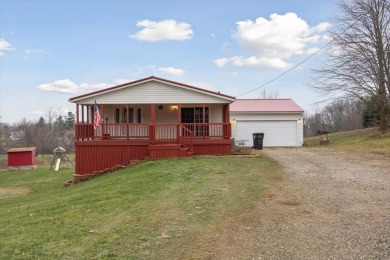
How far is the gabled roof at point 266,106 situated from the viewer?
2472cm

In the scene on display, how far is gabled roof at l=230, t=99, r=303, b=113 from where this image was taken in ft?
81.1

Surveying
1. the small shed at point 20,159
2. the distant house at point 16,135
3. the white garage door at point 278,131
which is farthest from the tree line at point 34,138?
the white garage door at point 278,131

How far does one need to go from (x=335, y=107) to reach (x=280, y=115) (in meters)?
42.5

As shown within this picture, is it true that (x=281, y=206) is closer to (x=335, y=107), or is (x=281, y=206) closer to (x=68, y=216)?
(x=68, y=216)

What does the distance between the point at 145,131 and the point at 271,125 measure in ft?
35.2

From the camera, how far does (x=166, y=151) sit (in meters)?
14.9

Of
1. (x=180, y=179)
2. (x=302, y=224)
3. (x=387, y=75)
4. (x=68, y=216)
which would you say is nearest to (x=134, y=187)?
(x=180, y=179)

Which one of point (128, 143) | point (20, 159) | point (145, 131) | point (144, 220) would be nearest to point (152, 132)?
point (128, 143)

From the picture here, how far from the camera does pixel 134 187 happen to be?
934cm

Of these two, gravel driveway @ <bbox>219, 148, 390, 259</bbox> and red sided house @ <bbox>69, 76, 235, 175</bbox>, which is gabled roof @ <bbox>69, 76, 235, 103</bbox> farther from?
gravel driveway @ <bbox>219, 148, 390, 259</bbox>

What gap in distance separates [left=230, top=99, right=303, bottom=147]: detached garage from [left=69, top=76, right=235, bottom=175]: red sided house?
7.33m

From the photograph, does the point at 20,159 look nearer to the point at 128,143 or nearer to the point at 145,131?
the point at 145,131

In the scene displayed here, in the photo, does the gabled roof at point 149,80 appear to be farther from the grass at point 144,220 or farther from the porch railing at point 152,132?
the grass at point 144,220

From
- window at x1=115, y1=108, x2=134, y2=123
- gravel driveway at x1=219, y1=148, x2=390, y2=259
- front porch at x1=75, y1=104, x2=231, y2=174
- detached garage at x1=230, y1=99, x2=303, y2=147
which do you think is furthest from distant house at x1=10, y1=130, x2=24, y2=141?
gravel driveway at x1=219, y1=148, x2=390, y2=259
